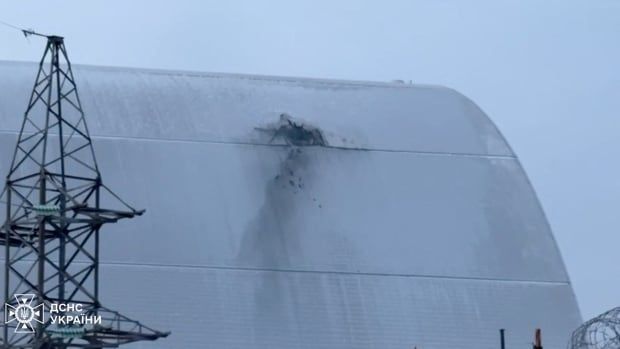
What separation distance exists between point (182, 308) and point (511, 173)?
14.9 m

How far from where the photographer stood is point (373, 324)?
167ft

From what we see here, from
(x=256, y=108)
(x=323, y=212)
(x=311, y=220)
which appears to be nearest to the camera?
(x=311, y=220)

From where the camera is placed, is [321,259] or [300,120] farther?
[300,120]

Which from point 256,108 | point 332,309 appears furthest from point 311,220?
point 256,108

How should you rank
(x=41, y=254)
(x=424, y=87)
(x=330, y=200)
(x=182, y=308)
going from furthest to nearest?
(x=424, y=87) → (x=330, y=200) → (x=182, y=308) → (x=41, y=254)

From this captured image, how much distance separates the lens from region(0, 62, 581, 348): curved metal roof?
50219 mm

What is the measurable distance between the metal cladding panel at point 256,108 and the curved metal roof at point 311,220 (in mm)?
76

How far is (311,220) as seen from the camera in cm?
5344

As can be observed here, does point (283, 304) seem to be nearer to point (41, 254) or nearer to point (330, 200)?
point (330, 200)

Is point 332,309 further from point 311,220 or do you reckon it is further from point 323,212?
point 323,212

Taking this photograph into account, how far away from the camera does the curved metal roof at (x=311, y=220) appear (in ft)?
165

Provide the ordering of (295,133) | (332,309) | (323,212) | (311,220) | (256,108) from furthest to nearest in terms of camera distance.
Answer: (256,108)
(295,133)
(323,212)
(311,220)
(332,309)

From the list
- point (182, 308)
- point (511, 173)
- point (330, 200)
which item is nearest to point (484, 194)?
point (511, 173)

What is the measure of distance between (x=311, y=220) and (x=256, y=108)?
569cm
